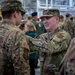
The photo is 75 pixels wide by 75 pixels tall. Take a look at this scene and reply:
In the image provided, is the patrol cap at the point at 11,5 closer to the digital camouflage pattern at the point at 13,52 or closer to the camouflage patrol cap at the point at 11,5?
the camouflage patrol cap at the point at 11,5

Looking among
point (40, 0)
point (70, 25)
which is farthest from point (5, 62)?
point (40, 0)

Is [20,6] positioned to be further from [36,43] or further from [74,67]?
[74,67]

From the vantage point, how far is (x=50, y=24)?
13.5ft

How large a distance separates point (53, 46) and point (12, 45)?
74 cm

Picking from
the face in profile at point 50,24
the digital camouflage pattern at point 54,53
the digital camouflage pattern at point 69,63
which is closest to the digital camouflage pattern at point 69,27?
the face in profile at point 50,24

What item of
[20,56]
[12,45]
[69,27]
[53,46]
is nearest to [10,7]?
[12,45]

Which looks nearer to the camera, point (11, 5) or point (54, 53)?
point (11, 5)

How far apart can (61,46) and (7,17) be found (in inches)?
35.0

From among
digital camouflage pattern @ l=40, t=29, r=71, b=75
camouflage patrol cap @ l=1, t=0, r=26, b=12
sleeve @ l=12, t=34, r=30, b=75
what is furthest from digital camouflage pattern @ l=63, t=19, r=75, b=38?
sleeve @ l=12, t=34, r=30, b=75

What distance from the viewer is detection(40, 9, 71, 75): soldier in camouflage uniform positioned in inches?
151

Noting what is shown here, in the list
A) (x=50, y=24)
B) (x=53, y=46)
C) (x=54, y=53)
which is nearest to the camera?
(x=53, y=46)

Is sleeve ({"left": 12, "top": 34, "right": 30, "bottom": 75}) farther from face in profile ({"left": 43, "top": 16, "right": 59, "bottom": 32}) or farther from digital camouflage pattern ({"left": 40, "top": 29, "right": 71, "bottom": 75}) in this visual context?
face in profile ({"left": 43, "top": 16, "right": 59, "bottom": 32})

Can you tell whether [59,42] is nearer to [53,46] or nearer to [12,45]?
[53,46]

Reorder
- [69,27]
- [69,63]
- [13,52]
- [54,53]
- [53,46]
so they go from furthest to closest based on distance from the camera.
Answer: [69,27]
[54,53]
[53,46]
[13,52]
[69,63]
